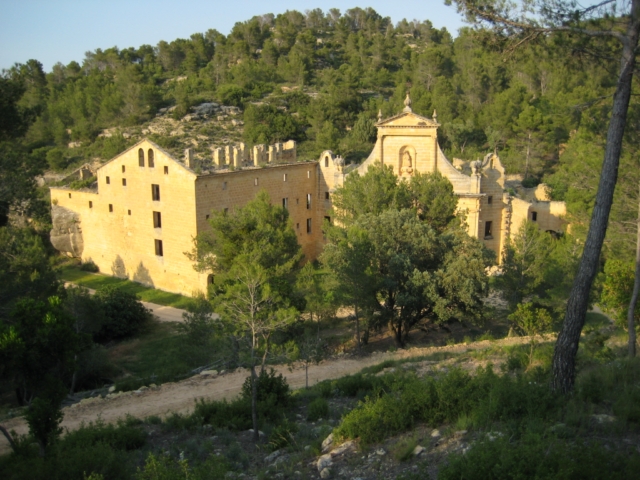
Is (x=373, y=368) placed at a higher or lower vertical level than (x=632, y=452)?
lower

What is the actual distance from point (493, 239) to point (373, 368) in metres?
18.4

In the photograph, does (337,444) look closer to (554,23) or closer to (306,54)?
(554,23)

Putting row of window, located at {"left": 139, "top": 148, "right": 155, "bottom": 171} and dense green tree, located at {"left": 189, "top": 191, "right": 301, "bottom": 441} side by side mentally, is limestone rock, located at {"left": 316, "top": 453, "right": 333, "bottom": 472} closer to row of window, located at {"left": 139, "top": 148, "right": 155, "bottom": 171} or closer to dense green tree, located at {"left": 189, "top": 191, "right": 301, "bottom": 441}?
dense green tree, located at {"left": 189, "top": 191, "right": 301, "bottom": 441}

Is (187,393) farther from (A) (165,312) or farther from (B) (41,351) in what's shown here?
(A) (165,312)

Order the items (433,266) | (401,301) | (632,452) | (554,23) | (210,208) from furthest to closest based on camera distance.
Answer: (210,208) → (433,266) → (401,301) → (554,23) → (632,452)

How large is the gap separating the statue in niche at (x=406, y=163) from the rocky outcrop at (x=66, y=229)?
18.4 meters

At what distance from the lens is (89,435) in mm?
10883

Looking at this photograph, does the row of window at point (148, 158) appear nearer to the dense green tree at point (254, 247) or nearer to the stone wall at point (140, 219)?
the stone wall at point (140, 219)

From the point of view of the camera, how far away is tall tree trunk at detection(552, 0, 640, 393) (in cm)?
1007

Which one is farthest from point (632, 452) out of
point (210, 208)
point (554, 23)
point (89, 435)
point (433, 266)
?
point (210, 208)

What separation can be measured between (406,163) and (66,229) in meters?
19.4

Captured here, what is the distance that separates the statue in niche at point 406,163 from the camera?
32031 millimetres

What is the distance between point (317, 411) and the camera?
39.8 ft

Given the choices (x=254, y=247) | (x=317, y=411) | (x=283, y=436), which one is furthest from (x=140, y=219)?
(x=283, y=436)
